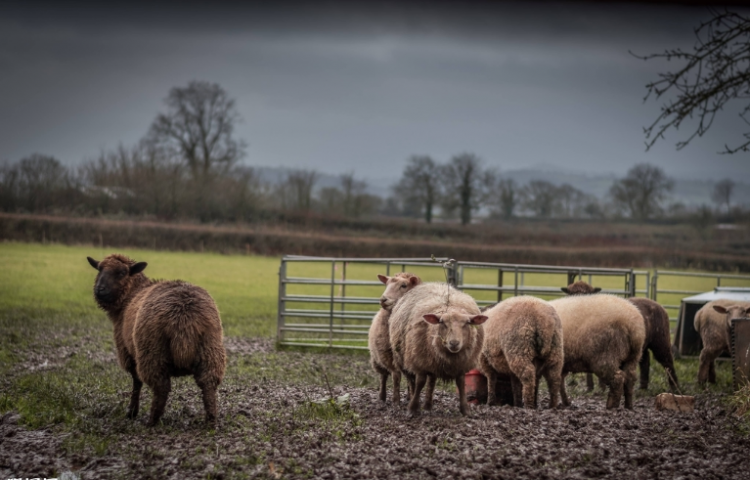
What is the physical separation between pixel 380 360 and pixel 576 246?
68.4 feet

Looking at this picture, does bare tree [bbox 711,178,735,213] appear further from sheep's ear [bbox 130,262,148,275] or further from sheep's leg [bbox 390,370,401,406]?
sheep's ear [bbox 130,262,148,275]

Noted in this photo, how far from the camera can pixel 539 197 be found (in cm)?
3325

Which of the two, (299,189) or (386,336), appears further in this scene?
(299,189)

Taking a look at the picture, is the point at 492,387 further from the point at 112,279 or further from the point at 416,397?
the point at 112,279

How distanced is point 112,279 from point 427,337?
3.33m

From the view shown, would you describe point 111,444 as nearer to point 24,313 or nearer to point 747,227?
point 24,313

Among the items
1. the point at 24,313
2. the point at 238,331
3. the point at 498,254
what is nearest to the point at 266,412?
the point at 238,331

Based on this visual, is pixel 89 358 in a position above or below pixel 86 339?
above

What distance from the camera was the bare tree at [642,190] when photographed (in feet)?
89.7

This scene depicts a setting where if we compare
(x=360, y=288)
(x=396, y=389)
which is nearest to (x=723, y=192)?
(x=360, y=288)

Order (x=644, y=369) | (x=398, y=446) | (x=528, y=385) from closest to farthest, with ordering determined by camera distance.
→ (x=398, y=446) < (x=528, y=385) < (x=644, y=369)

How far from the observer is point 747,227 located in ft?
70.0

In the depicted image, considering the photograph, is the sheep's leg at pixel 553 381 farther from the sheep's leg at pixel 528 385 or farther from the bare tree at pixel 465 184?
the bare tree at pixel 465 184

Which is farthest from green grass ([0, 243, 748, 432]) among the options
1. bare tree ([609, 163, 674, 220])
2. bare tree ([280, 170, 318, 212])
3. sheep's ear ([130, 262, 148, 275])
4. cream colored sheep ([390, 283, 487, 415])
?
bare tree ([609, 163, 674, 220])
